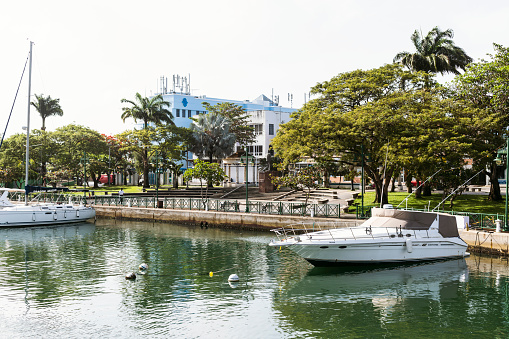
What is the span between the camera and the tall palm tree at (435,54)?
49900 millimetres

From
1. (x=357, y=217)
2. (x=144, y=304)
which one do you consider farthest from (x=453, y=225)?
(x=144, y=304)

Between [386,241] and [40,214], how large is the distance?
31398mm

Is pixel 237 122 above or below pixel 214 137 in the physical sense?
above

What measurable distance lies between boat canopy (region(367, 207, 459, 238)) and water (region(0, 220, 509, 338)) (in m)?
1.92

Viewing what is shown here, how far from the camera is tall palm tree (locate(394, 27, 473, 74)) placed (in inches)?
1965

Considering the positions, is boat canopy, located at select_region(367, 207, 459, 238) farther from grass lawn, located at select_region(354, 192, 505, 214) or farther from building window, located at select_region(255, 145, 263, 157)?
building window, located at select_region(255, 145, 263, 157)

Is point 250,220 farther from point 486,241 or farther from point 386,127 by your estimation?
point 486,241

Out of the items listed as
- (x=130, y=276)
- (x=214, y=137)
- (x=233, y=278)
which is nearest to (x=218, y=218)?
(x=130, y=276)

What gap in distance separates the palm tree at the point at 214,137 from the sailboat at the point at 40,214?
75.6 feet

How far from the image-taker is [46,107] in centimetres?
7869

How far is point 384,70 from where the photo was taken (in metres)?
40.4

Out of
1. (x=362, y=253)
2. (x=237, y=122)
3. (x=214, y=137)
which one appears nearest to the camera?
(x=362, y=253)

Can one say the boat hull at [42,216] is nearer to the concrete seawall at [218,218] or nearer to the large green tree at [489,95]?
the concrete seawall at [218,218]

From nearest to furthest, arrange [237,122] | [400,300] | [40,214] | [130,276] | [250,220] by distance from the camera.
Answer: [400,300], [130,276], [250,220], [40,214], [237,122]
